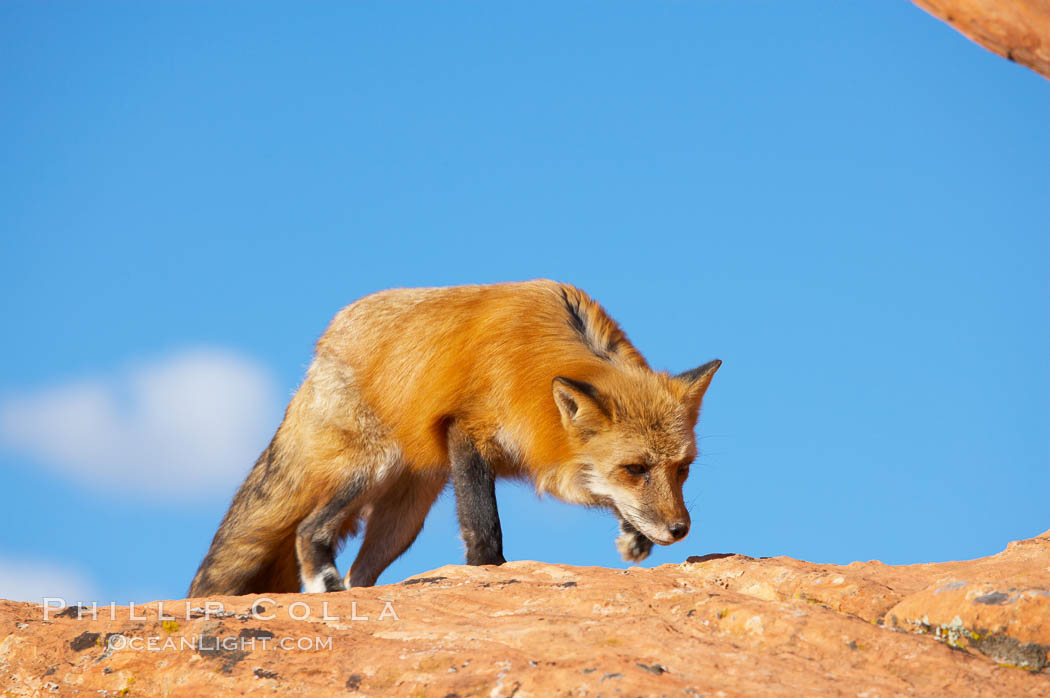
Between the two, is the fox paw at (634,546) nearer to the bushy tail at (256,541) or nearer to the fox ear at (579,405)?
the fox ear at (579,405)

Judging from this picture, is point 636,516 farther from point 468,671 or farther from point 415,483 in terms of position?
point 468,671

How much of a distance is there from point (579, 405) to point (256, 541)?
3.15 metres

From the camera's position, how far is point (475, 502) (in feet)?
25.7

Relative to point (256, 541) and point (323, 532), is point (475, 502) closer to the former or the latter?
point (323, 532)

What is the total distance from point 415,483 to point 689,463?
253 cm

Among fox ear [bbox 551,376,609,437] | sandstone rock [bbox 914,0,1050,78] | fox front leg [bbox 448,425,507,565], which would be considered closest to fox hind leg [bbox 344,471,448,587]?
fox front leg [bbox 448,425,507,565]

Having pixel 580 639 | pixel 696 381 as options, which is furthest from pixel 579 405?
pixel 580 639

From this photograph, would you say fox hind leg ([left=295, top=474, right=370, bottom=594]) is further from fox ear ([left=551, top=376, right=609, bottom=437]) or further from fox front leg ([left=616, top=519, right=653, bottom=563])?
fox front leg ([left=616, top=519, right=653, bottom=563])

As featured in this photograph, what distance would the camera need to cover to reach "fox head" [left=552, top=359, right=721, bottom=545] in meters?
7.56

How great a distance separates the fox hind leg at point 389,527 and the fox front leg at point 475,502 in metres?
1.00

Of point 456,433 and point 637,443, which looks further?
point 456,433

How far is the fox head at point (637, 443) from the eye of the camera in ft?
24.8

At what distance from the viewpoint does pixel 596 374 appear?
8.05 meters

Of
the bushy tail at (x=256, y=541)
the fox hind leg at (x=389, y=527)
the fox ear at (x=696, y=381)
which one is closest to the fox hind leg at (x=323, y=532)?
the bushy tail at (x=256, y=541)
